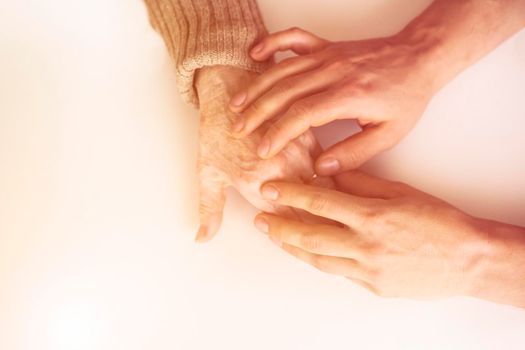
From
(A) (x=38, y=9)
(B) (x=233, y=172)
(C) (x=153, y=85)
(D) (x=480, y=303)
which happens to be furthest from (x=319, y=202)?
(A) (x=38, y=9)

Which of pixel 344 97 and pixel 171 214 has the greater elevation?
pixel 344 97

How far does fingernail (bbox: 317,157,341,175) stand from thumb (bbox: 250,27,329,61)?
243 millimetres

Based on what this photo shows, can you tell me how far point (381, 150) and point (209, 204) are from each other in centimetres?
33

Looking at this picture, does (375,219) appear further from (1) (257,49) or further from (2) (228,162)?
(1) (257,49)

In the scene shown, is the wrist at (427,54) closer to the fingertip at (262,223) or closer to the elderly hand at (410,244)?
the elderly hand at (410,244)

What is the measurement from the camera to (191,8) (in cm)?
101

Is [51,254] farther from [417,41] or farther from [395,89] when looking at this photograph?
[417,41]

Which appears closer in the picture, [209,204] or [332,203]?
[332,203]

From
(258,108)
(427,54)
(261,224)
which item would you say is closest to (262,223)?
(261,224)

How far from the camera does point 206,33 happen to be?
951 mm

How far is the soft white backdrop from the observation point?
859 mm

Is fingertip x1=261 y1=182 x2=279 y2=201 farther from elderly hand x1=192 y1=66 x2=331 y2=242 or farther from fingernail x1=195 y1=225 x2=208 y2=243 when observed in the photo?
fingernail x1=195 y1=225 x2=208 y2=243

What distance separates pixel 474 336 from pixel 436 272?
0.17 metres

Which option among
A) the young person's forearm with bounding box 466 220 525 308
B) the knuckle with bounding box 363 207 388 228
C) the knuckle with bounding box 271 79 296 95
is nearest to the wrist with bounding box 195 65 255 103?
the knuckle with bounding box 271 79 296 95
